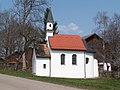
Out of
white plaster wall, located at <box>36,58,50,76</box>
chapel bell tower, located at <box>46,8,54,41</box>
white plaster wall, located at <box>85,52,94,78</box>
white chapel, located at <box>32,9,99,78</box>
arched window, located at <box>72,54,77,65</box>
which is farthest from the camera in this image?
chapel bell tower, located at <box>46,8,54,41</box>

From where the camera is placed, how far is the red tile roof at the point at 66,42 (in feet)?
169

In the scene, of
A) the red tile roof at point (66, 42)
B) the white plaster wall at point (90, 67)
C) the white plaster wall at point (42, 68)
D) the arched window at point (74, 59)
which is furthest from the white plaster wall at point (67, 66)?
the white plaster wall at point (90, 67)

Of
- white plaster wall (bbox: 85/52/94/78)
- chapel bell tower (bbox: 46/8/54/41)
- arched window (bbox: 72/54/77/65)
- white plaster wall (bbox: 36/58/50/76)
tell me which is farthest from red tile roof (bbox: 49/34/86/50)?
white plaster wall (bbox: 36/58/50/76)

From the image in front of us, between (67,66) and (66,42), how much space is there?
476 centimetres

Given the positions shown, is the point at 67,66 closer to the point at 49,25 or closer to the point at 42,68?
the point at 42,68

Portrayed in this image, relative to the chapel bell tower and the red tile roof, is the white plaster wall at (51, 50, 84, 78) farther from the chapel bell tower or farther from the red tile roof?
the chapel bell tower

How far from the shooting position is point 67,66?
167 feet


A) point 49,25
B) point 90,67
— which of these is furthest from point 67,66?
point 49,25

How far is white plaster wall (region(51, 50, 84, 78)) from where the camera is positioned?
50.3 meters

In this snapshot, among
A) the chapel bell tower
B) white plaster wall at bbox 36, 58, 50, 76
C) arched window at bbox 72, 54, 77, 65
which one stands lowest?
white plaster wall at bbox 36, 58, 50, 76

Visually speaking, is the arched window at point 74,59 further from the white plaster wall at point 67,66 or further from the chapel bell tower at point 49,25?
the chapel bell tower at point 49,25

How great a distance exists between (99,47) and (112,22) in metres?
10.8

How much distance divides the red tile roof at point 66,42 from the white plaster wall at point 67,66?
935 mm

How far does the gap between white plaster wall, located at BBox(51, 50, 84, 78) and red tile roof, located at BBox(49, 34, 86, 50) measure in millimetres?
935
